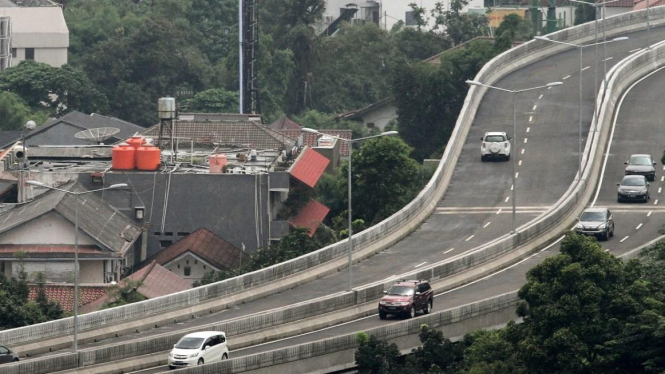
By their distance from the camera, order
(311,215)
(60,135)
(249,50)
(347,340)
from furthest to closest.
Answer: (249,50), (60,135), (311,215), (347,340)

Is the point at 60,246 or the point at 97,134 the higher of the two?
the point at 97,134

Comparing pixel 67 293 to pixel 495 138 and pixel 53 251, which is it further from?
pixel 495 138

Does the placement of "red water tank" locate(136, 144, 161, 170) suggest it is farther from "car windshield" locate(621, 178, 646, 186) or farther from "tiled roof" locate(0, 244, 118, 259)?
"car windshield" locate(621, 178, 646, 186)

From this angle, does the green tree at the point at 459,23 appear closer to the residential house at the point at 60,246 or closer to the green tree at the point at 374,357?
the residential house at the point at 60,246

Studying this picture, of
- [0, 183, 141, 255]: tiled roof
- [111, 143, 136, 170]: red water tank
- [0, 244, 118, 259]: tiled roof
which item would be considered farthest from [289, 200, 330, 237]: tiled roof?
[0, 244, 118, 259]: tiled roof

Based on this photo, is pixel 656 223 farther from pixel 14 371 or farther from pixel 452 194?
pixel 14 371

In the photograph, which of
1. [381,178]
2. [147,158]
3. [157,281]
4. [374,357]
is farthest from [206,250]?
[374,357]

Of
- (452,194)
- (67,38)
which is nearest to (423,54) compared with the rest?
(67,38)
